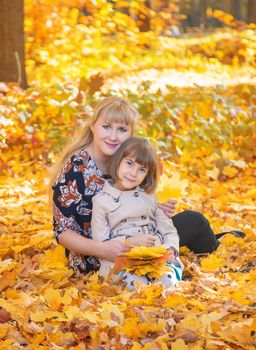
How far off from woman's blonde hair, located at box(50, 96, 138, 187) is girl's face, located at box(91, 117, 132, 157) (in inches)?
1.0

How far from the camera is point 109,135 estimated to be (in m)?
3.92

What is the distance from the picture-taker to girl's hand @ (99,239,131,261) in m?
3.64

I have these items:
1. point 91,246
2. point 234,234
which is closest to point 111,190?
point 91,246

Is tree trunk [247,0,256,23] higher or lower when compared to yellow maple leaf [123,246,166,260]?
lower

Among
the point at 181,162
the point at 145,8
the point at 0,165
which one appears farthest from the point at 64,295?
the point at 145,8

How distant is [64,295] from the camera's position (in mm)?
3422

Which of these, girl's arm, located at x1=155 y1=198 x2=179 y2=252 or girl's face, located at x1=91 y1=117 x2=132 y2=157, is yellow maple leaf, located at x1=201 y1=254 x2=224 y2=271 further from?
girl's face, located at x1=91 y1=117 x2=132 y2=157

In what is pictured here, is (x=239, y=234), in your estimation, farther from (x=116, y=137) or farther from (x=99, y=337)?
(x=99, y=337)

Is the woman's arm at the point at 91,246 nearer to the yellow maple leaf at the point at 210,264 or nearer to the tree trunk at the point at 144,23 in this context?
the yellow maple leaf at the point at 210,264

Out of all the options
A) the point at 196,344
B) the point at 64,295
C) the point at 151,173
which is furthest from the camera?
the point at 151,173

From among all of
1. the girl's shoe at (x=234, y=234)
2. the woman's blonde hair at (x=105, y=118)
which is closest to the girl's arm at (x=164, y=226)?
the woman's blonde hair at (x=105, y=118)

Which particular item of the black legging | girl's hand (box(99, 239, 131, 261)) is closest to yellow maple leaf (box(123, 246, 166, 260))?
girl's hand (box(99, 239, 131, 261))

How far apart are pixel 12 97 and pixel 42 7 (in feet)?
22.7

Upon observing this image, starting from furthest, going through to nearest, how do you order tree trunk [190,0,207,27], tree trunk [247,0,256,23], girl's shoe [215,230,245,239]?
tree trunk [190,0,207,27]
tree trunk [247,0,256,23]
girl's shoe [215,230,245,239]
